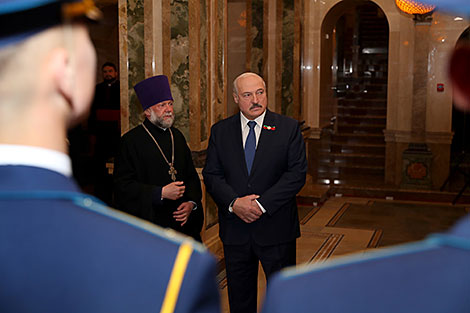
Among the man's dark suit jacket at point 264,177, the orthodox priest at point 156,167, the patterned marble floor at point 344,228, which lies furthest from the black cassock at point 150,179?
the patterned marble floor at point 344,228

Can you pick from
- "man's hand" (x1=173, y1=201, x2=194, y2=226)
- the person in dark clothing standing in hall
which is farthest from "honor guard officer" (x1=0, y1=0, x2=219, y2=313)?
the person in dark clothing standing in hall

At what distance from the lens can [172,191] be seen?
160 inches

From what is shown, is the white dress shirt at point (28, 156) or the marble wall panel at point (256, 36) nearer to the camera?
the white dress shirt at point (28, 156)

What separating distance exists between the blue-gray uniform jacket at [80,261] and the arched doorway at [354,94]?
9689 millimetres

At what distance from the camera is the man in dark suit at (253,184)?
3955mm

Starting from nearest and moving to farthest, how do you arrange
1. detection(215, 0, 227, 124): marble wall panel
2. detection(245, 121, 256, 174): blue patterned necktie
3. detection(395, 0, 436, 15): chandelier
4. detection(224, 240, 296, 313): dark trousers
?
detection(224, 240, 296, 313): dark trousers, detection(245, 121, 256, 174): blue patterned necktie, detection(215, 0, 227, 124): marble wall panel, detection(395, 0, 436, 15): chandelier

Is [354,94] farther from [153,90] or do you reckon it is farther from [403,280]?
[403,280]

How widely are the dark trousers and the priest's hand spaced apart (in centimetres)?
48

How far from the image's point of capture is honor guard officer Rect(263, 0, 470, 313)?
0.85 metres

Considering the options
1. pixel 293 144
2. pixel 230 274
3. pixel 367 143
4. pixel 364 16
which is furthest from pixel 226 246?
pixel 364 16

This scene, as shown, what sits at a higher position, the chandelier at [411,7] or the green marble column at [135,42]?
the chandelier at [411,7]

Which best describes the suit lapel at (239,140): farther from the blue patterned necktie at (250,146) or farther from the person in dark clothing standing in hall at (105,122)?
the person in dark clothing standing in hall at (105,122)

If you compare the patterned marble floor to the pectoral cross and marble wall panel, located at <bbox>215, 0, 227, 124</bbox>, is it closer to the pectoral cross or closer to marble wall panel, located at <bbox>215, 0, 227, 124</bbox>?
the pectoral cross

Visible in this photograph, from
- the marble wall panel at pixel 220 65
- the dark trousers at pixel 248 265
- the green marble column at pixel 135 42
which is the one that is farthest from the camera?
the marble wall panel at pixel 220 65
